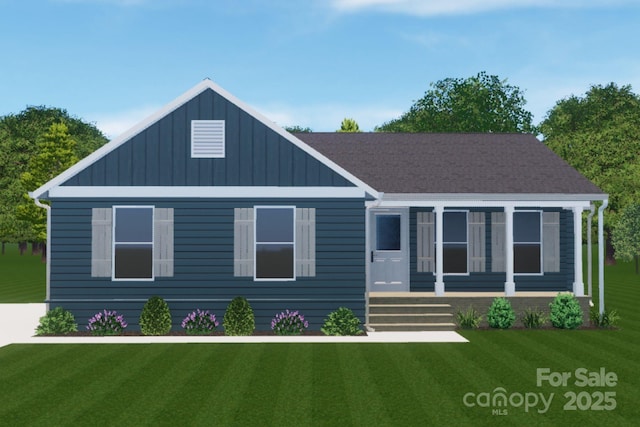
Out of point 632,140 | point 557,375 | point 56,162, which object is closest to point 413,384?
point 557,375

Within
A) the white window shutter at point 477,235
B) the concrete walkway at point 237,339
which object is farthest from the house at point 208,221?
the white window shutter at point 477,235

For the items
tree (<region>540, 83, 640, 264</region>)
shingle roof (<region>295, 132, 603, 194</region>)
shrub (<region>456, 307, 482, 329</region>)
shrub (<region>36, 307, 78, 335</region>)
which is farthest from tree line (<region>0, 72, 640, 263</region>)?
shrub (<region>36, 307, 78, 335</region>)

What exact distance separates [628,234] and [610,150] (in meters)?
8.91

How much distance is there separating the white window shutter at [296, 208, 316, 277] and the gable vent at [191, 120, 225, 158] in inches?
97.3

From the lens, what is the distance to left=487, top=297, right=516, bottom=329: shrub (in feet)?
63.0

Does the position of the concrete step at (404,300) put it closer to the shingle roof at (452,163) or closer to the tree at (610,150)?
the shingle roof at (452,163)

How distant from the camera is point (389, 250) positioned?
2188cm

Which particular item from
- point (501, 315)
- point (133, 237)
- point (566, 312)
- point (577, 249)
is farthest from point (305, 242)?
point (577, 249)

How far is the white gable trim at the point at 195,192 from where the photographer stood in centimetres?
1858

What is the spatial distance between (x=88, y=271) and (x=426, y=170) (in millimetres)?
9633

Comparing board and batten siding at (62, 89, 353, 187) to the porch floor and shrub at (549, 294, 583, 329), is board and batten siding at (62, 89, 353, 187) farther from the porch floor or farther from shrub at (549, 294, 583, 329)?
shrub at (549, 294, 583, 329)

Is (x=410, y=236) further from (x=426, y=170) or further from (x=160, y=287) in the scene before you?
(x=160, y=287)

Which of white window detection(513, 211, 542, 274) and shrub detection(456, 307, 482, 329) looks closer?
shrub detection(456, 307, 482, 329)

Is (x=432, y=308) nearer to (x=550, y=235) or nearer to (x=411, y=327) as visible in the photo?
(x=411, y=327)
